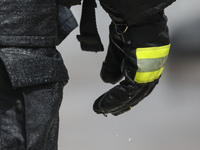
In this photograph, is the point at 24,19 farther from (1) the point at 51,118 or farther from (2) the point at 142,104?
(2) the point at 142,104

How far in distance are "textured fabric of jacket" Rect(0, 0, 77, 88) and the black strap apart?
0.19 m

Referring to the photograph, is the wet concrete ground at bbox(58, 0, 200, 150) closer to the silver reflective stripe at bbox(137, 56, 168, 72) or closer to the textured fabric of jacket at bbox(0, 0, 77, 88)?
the silver reflective stripe at bbox(137, 56, 168, 72)

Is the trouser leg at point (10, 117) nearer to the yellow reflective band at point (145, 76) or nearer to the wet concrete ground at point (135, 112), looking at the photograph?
the yellow reflective band at point (145, 76)

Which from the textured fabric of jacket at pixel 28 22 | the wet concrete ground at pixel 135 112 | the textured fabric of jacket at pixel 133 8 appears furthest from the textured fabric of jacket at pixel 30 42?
the wet concrete ground at pixel 135 112

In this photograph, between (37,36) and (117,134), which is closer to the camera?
(37,36)

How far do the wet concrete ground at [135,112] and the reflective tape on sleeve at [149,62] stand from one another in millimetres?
813

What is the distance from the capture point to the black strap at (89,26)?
1.12m

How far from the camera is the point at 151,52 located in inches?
40.3

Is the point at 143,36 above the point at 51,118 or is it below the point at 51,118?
above

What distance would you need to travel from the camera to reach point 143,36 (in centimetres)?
99

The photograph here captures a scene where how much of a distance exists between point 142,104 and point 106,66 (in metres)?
0.76

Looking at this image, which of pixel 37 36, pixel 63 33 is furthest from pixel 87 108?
pixel 37 36

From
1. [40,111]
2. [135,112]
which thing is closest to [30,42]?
[40,111]

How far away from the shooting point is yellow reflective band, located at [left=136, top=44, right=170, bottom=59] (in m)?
1.01
